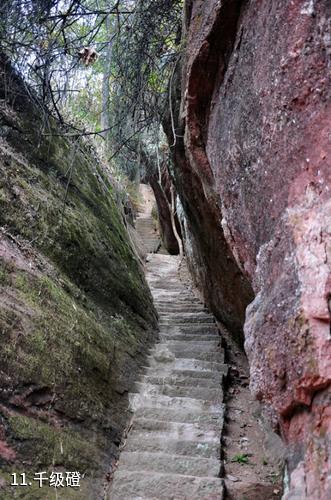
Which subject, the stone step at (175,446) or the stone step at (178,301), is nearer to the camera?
the stone step at (175,446)

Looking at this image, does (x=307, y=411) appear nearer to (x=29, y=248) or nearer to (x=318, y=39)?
(x=318, y=39)

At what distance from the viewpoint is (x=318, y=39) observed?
6.86ft

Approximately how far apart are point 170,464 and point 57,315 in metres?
1.54

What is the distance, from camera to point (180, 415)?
4.10 metres

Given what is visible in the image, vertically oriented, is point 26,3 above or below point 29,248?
above

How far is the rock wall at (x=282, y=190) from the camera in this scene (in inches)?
67.4

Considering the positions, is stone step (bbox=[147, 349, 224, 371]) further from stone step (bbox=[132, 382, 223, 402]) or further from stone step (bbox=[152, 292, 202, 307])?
stone step (bbox=[152, 292, 202, 307])

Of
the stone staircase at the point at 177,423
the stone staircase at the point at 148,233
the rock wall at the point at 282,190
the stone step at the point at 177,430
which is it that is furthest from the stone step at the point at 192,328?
the stone staircase at the point at 148,233

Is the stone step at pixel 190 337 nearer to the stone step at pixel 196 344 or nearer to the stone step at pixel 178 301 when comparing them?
the stone step at pixel 196 344

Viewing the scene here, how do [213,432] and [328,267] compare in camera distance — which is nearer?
[328,267]

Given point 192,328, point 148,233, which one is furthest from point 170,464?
point 148,233

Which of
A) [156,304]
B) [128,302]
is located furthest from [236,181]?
[156,304]

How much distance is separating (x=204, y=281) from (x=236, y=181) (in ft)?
13.5

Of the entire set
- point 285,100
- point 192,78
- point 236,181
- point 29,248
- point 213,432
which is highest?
point 192,78
